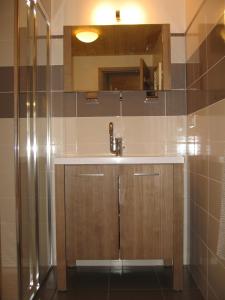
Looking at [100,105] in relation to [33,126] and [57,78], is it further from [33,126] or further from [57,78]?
[33,126]

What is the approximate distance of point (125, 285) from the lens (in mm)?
2025

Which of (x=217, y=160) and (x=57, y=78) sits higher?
(x=57, y=78)

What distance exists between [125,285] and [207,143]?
1.04 metres

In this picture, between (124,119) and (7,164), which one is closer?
(7,164)

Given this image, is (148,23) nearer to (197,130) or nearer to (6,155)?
(197,130)

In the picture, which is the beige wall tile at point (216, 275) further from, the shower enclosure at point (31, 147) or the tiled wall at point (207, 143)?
the shower enclosure at point (31, 147)

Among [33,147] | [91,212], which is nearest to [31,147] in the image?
[33,147]

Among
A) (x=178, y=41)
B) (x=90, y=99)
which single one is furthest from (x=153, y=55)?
(x=90, y=99)

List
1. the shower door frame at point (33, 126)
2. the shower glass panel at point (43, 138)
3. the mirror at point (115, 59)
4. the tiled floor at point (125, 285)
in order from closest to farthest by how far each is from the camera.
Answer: the shower door frame at point (33, 126), the tiled floor at point (125, 285), the shower glass panel at point (43, 138), the mirror at point (115, 59)

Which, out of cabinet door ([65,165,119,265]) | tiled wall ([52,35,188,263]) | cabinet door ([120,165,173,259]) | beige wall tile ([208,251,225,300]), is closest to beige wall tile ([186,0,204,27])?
tiled wall ([52,35,188,263])

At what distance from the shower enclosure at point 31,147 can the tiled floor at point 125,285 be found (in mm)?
233

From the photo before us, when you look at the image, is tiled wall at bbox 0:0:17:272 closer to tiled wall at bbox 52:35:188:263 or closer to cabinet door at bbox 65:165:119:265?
cabinet door at bbox 65:165:119:265

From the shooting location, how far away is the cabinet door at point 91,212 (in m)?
1.92

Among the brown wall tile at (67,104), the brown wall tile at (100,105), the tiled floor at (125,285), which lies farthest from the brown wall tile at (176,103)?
the tiled floor at (125,285)
